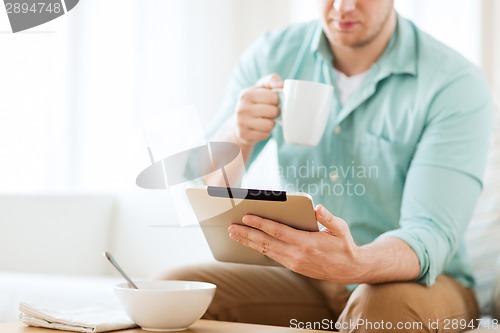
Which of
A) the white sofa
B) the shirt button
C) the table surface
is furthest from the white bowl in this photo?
the white sofa

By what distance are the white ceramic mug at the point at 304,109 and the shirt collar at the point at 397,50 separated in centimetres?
30

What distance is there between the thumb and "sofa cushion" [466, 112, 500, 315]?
2.22ft

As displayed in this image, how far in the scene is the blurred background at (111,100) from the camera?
231 cm

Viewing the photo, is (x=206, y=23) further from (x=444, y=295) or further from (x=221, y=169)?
(x=444, y=295)

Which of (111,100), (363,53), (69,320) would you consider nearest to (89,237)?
(111,100)

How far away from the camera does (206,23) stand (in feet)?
10.2

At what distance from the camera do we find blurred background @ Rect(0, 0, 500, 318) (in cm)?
231

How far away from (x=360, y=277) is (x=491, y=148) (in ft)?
2.43

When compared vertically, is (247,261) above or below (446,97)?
below

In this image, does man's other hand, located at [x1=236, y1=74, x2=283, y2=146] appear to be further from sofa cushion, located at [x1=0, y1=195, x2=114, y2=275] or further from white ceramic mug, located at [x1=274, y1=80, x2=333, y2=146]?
sofa cushion, located at [x1=0, y1=195, x2=114, y2=275]

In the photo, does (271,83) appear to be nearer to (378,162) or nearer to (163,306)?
(378,162)

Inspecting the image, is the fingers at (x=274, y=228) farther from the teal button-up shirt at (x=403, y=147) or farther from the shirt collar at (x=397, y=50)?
the shirt collar at (x=397, y=50)

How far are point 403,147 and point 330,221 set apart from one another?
0.56m

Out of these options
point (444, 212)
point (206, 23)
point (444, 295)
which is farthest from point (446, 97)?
point (206, 23)
